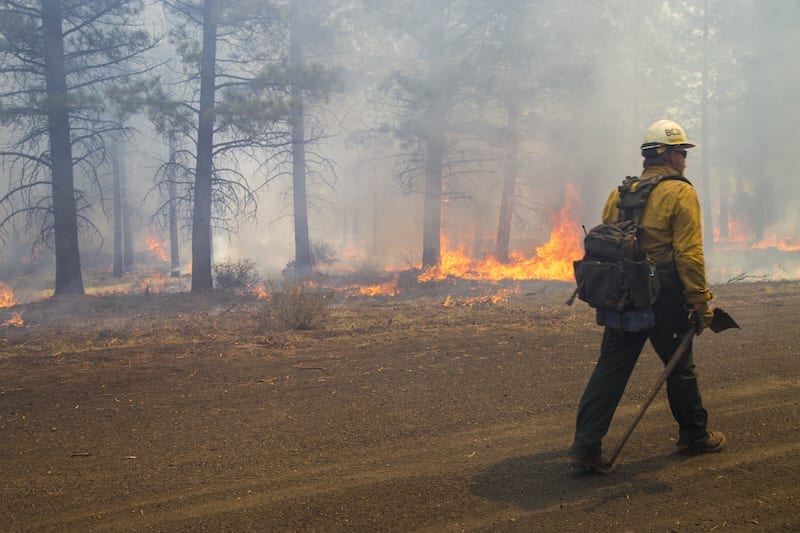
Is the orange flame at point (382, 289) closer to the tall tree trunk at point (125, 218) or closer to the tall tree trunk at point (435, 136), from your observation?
the tall tree trunk at point (435, 136)

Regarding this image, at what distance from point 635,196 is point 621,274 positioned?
591 mm

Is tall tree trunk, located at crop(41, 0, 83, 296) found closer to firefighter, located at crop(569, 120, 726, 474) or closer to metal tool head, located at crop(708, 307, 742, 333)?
firefighter, located at crop(569, 120, 726, 474)

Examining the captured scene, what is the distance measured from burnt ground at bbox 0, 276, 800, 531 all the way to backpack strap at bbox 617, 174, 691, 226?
1.61m

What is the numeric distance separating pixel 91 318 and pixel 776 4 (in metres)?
25.2

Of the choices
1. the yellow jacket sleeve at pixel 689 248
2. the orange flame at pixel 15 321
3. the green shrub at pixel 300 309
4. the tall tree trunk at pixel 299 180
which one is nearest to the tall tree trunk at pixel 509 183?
the tall tree trunk at pixel 299 180

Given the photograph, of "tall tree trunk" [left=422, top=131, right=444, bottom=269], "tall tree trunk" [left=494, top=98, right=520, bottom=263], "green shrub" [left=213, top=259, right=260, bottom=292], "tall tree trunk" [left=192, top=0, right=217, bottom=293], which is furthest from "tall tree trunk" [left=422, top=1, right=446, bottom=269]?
"tall tree trunk" [left=192, top=0, right=217, bottom=293]

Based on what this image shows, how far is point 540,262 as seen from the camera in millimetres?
19266

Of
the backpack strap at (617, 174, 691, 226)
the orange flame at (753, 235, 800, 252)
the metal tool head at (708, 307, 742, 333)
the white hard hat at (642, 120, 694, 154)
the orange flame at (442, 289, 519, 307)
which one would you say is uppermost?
the white hard hat at (642, 120, 694, 154)

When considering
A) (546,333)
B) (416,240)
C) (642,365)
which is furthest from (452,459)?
(416,240)

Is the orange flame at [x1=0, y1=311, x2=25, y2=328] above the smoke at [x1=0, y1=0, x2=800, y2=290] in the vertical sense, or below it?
below

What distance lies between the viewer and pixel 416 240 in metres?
27.9

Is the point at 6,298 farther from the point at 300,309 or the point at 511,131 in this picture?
the point at 511,131

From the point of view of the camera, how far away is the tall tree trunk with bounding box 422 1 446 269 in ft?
58.2

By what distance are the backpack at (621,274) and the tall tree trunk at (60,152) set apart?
13.2 metres
